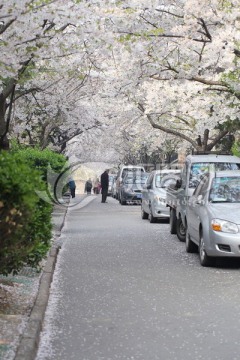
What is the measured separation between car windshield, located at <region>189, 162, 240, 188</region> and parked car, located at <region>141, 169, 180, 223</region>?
5.19m

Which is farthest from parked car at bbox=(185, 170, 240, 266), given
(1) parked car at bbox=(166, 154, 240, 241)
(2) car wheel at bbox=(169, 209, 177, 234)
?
(2) car wheel at bbox=(169, 209, 177, 234)

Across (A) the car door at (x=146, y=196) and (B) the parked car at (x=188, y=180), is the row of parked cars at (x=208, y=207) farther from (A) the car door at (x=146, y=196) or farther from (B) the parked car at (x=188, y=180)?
(A) the car door at (x=146, y=196)

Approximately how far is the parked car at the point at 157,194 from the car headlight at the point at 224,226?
1115cm

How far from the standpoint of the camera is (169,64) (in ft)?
70.6

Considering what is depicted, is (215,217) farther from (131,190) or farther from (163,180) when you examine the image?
(131,190)

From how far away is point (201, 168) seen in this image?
18.3 metres

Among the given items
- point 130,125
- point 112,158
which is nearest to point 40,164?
point 130,125

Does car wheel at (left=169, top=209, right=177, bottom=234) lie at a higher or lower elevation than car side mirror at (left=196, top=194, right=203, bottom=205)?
lower

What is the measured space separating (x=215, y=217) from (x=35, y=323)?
5.59 meters

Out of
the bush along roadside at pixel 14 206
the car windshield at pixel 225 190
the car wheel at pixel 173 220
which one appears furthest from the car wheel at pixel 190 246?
the bush along roadside at pixel 14 206

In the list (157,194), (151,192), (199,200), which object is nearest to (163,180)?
(151,192)

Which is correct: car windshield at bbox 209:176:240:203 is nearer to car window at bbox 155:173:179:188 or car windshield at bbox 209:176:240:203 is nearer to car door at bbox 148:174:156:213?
car door at bbox 148:174:156:213

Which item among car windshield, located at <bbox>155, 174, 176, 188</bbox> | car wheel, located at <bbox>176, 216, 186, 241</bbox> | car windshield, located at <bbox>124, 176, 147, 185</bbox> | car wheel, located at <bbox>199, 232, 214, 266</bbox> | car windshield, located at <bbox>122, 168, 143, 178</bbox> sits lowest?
car wheel, located at <bbox>199, 232, 214, 266</bbox>

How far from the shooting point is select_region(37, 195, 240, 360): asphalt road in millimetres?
7133
